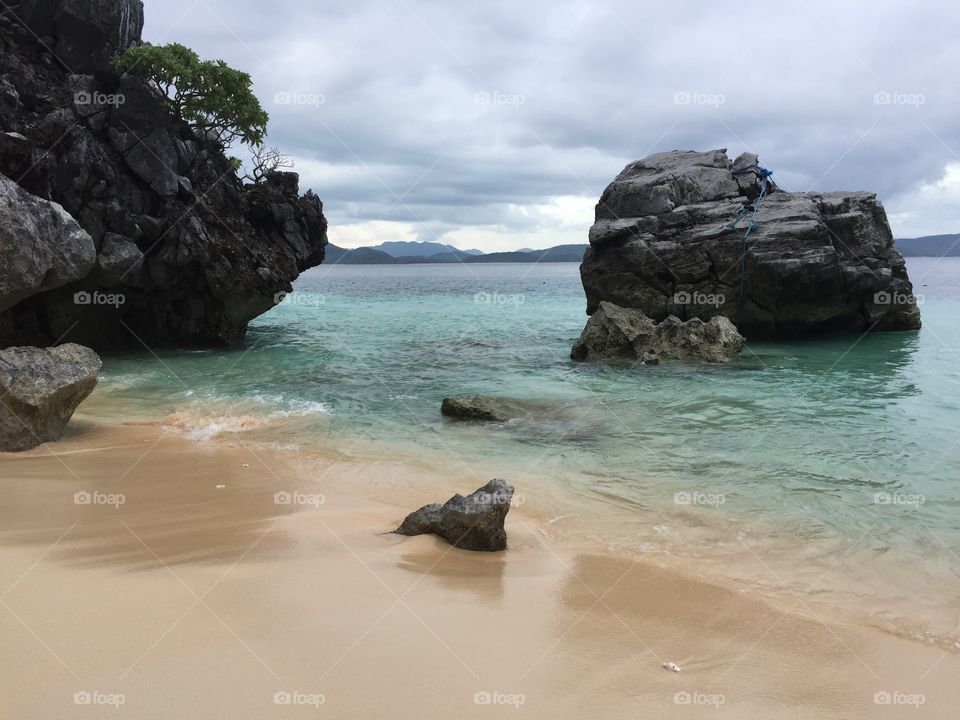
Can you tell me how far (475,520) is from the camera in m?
7.34

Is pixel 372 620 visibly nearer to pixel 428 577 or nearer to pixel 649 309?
pixel 428 577

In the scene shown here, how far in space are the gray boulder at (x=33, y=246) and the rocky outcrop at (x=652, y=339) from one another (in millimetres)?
16919

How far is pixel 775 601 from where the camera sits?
6773mm

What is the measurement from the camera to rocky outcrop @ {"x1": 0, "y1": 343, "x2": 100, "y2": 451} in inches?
435

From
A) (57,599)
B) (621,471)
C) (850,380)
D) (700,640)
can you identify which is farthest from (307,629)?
(850,380)
